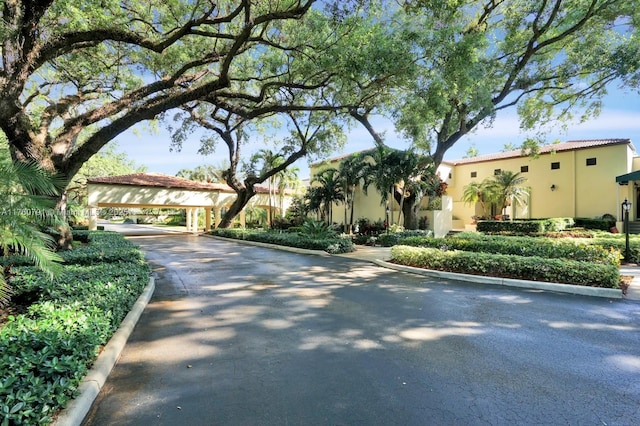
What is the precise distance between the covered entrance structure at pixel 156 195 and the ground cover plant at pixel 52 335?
19.3m

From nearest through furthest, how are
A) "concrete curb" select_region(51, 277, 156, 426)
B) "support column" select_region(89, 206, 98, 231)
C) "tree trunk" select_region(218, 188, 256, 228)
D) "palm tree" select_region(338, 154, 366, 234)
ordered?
1. "concrete curb" select_region(51, 277, 156, 426)
2. "palm tree" select_region(338, 154, 366, 234)
3. "support column" select_region(89, 206, 98, 231)
4. "tree trunk" select_region(218, 188, 256, 228)

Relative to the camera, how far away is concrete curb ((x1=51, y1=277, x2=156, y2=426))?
2.78 metres

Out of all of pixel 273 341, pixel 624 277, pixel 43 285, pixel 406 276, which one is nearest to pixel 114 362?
pixel 273 341

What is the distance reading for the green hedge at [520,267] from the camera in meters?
7.49

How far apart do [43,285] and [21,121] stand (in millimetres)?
6523

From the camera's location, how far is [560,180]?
23.1 meters

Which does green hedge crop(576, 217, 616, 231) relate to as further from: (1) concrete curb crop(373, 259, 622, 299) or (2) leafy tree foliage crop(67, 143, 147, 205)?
(2) leafy tree foliage crop(67, 143, 147, 205)

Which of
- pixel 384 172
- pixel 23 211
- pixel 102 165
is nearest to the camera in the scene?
pixel 23 211

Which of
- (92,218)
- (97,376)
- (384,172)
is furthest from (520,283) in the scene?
(92,218)

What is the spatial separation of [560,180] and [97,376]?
27.2 meters

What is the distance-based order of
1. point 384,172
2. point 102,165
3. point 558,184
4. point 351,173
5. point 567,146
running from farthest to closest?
1. point 102,165
2. point 567,146
3. point 558,184
4. point 351,173
5. point 384,172

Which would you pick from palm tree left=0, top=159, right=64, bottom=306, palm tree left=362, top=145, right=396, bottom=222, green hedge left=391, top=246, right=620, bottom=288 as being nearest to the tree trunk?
palm tree left=362, top=145, right=396, bottom=222

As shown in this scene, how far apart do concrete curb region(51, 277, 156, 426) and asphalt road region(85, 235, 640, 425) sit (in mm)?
98

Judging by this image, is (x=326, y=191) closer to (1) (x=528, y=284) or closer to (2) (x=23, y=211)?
(1) (x=528, y=284)
